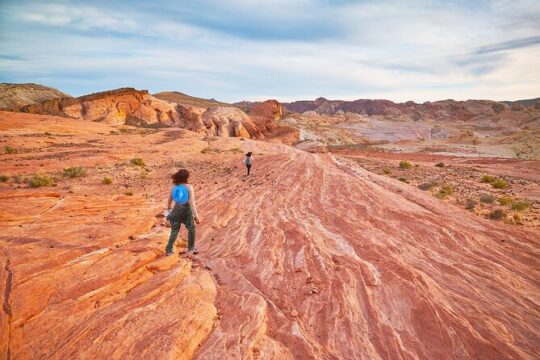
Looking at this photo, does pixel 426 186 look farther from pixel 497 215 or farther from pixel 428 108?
pixel 428 108

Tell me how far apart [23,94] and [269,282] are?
78146 mm

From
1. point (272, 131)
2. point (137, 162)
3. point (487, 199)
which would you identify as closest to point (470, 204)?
point (487, 199)

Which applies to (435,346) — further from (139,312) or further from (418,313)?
(139,312)

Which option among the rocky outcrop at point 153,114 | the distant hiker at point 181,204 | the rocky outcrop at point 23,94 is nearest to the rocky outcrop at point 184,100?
the rocky outcrop at point 23,94

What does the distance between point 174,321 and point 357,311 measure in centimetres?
274

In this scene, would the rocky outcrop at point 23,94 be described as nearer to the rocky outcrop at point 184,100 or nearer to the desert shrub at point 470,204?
the rocky outcrop at point 184,100

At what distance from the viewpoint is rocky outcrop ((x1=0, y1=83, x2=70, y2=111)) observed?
61.4 m

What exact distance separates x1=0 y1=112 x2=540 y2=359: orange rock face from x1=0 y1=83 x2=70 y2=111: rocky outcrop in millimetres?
64469

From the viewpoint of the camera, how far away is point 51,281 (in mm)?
4980

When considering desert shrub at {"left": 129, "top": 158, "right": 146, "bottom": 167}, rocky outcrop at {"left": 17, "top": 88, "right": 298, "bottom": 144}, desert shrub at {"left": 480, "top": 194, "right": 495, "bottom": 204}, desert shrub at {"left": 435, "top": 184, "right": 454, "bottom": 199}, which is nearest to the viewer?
desert shrub at {"left": 480, "top": 194, "right": 495, "bottom": 204}

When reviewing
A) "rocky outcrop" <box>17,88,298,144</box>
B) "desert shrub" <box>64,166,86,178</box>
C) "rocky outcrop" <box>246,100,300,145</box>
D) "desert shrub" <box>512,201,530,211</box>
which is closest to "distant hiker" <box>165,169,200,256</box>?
"desert shrub" <box>64,166,86,178</box>

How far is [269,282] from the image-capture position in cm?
614

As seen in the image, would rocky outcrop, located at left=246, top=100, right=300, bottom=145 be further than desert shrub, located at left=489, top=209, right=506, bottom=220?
Yes

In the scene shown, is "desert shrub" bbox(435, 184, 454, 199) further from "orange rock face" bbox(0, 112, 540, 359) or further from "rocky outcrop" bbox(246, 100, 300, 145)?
"rocky outcrop" bbox(246, 100, 300, 145)
